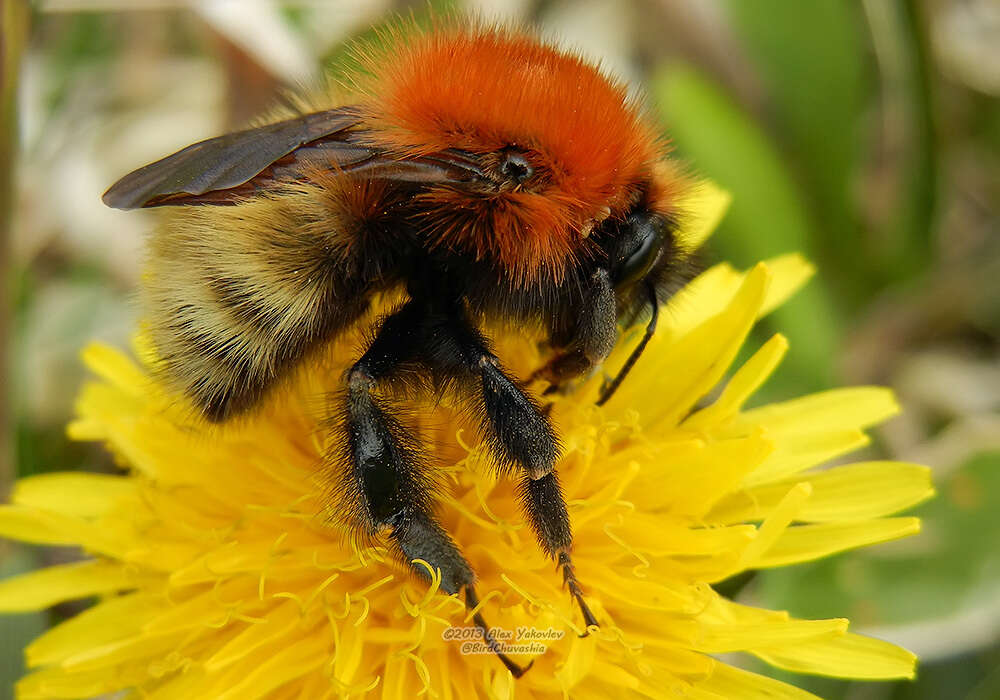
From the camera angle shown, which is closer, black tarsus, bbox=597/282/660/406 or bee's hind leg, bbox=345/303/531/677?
bee's hind leg, bbox=345/303/531/677

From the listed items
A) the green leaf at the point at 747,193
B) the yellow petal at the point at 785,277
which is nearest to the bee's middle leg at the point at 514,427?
the yellow petal at the point at 785,277

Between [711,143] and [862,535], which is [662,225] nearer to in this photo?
[862,535]

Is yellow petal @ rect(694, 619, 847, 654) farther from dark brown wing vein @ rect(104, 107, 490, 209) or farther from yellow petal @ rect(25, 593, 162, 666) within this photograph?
yellow petal @ rect(25, 593, 162, 666)

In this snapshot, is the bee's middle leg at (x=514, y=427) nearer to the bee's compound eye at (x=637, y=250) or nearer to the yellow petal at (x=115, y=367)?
the bee's compound eye at (x=637, y=250)

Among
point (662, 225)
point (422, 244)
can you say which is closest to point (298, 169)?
point (422, 244)

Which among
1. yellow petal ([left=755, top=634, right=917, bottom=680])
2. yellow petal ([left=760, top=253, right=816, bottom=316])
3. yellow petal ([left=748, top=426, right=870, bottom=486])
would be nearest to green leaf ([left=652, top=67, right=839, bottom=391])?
yellow petal ([left=760, top=253, right=816, bottom=316])

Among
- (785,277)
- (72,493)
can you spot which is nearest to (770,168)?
(785,277)

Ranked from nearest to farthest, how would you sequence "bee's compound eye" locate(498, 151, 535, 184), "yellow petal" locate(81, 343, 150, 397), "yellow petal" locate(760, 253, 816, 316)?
"bee's compound eye" locate(498, 151, 535, 184)
"yellow petal" locate(760, 253, 816, 316)
"yellow petal" locate(81, 343, 150, 397)
